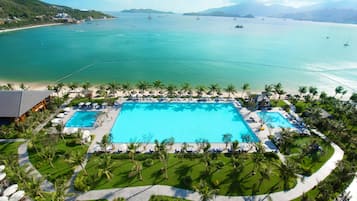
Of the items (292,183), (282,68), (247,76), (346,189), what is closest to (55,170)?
(292,183)

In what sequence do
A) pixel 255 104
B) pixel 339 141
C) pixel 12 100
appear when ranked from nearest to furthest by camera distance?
pixel 339 141, pixel 12 100, pixel 255 104

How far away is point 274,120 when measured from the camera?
Answer: 34.5m

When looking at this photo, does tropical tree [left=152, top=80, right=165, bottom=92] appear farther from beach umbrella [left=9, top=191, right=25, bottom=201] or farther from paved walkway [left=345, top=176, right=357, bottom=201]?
paved walkway [left=345, top=176, right=357, bottom=201]

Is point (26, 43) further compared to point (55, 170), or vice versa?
point (26, 43)

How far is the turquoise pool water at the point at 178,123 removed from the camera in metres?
30.5

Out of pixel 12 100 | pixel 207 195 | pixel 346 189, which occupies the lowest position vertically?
pixel 346 189

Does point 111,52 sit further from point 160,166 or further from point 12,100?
point 160,166

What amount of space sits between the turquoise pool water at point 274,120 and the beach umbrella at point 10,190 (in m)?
29.3

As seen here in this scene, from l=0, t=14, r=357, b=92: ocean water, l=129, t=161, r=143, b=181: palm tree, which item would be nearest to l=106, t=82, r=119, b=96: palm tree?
l=0, t=14, r=357, b=92: ocean water

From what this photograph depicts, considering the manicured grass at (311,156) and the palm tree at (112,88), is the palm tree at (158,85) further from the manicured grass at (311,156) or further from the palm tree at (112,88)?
the manicured grass at (311,156)

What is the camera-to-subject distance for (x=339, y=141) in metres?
28.5

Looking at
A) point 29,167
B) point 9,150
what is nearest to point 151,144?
point 29,167

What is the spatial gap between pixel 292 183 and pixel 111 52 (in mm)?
73481

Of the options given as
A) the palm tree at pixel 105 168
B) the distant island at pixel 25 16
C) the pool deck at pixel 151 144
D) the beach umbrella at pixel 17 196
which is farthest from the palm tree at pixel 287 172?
the distant island at pixel 25 16
